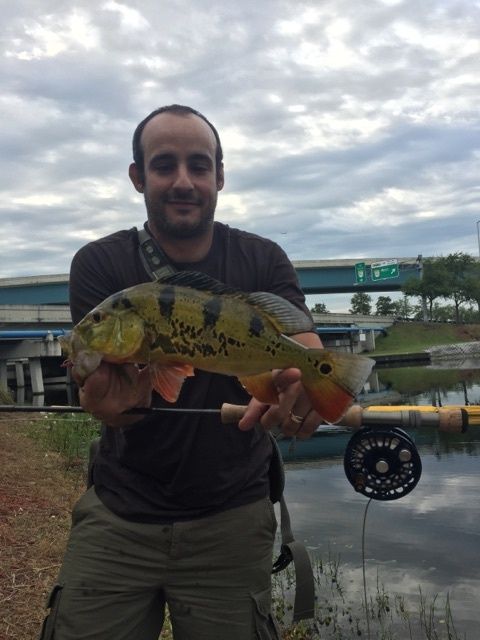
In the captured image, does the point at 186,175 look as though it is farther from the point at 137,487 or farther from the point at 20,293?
the point at 20,293

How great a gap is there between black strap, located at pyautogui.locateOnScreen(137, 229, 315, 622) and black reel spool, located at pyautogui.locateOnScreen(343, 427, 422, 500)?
854 mm

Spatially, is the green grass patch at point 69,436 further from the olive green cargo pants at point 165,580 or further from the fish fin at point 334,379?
the fish fin at point 334,379

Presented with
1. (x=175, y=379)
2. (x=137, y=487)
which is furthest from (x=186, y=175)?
(x=137, y=487)

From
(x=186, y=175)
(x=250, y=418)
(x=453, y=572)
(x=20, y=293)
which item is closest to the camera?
(x=250, y=418)

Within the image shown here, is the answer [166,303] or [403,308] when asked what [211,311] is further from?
[403,308]

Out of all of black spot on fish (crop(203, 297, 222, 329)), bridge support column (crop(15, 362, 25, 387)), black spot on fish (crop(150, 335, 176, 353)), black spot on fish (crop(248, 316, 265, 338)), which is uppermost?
black spot on fish (crop(203, 297, 222, 329))

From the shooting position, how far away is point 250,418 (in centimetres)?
271

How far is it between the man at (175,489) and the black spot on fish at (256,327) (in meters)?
0.35

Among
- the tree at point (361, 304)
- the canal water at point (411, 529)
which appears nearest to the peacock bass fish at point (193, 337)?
the canal water at point (411, 529)

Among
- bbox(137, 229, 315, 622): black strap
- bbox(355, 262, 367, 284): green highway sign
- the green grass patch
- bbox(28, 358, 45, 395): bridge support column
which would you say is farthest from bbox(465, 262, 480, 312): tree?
bbox(137, 229, 315, 622): black strap

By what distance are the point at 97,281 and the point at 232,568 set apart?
174 centimetres

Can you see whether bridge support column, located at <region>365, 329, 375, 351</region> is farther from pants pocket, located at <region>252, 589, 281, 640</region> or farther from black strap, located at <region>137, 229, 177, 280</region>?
black strap, located at <region>137, 229, 177, 280</region>

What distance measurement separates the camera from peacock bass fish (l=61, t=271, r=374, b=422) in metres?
2.66

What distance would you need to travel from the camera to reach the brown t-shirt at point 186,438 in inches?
124
